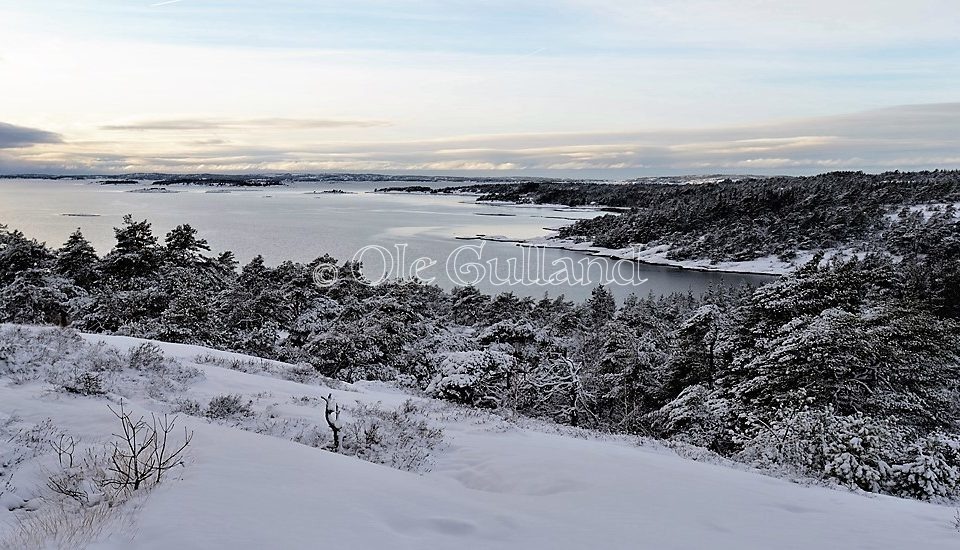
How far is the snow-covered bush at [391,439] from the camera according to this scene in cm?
795

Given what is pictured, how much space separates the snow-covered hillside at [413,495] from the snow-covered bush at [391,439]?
6.1 inches

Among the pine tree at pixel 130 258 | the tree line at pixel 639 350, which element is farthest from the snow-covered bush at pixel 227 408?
the pine tree at pixel 130 258

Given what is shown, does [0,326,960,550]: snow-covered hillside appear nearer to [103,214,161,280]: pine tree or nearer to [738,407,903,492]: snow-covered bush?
[738,407,903,492]: snow-covered bush

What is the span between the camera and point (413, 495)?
5812 millimetres

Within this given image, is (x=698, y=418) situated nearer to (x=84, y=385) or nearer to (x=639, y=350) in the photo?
(x=639, y=350)

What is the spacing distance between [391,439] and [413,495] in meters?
3.10

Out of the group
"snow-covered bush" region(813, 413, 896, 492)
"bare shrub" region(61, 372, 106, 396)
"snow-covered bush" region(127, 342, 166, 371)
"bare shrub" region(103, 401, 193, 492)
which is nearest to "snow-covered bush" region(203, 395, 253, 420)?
"bare shrub" region(61, 372, 106, 396)

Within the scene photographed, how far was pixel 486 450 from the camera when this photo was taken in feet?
28.4

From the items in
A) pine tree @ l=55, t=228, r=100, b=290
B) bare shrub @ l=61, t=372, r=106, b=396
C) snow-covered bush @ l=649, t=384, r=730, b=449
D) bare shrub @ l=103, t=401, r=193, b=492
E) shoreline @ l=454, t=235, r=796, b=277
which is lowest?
shoreline @ l=454, t=235, r=796, b=277

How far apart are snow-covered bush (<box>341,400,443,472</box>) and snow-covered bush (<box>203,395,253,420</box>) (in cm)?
169

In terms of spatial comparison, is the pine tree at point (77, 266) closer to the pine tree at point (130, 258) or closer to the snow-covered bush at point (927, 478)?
the pine tree at point (130, 258)

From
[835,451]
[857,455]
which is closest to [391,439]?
[835,451]

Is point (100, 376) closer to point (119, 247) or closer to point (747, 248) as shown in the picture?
point (119, 247)

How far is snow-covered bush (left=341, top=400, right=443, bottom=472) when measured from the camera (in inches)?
313
